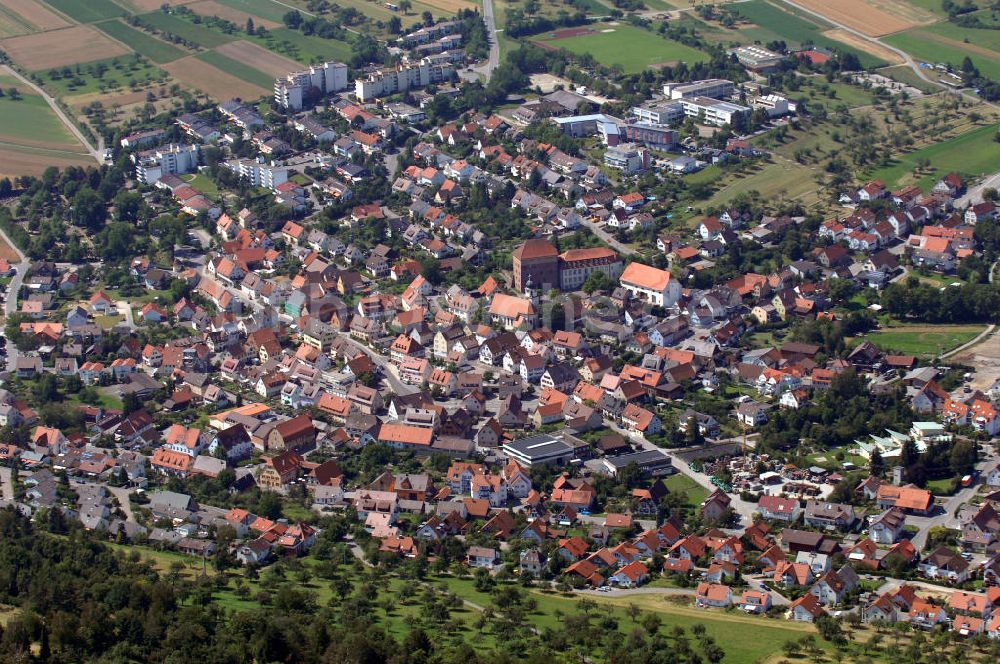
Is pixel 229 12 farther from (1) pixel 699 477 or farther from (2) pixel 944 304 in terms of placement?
(1) pixel 699 477

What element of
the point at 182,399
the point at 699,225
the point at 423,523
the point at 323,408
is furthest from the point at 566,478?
the point at 699,225

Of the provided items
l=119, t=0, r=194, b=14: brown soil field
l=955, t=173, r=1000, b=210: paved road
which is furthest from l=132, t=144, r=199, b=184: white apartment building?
l=955, t=173, r=1000, b=210: paved road

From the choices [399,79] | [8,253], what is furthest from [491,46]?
[8,253]

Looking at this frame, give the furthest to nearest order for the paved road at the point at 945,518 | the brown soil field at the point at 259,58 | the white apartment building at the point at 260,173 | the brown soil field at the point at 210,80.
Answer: the brown soil field at the point at 259,58 < the brown soil field at the point at 210,80 < the white apartment building at the point at 260,173 < the paved road at the point at 945,518

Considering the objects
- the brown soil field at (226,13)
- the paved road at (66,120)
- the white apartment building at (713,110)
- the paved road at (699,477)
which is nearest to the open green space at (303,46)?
the brown soil field at (226,13)

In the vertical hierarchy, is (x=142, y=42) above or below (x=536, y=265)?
below

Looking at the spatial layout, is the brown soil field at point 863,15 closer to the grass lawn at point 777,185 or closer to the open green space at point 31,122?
the grass lawn at point 777,185

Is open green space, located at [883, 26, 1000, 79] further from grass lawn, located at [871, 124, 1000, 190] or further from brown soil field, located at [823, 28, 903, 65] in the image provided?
grass lawn, located at [871, 124, 1000, 190]
